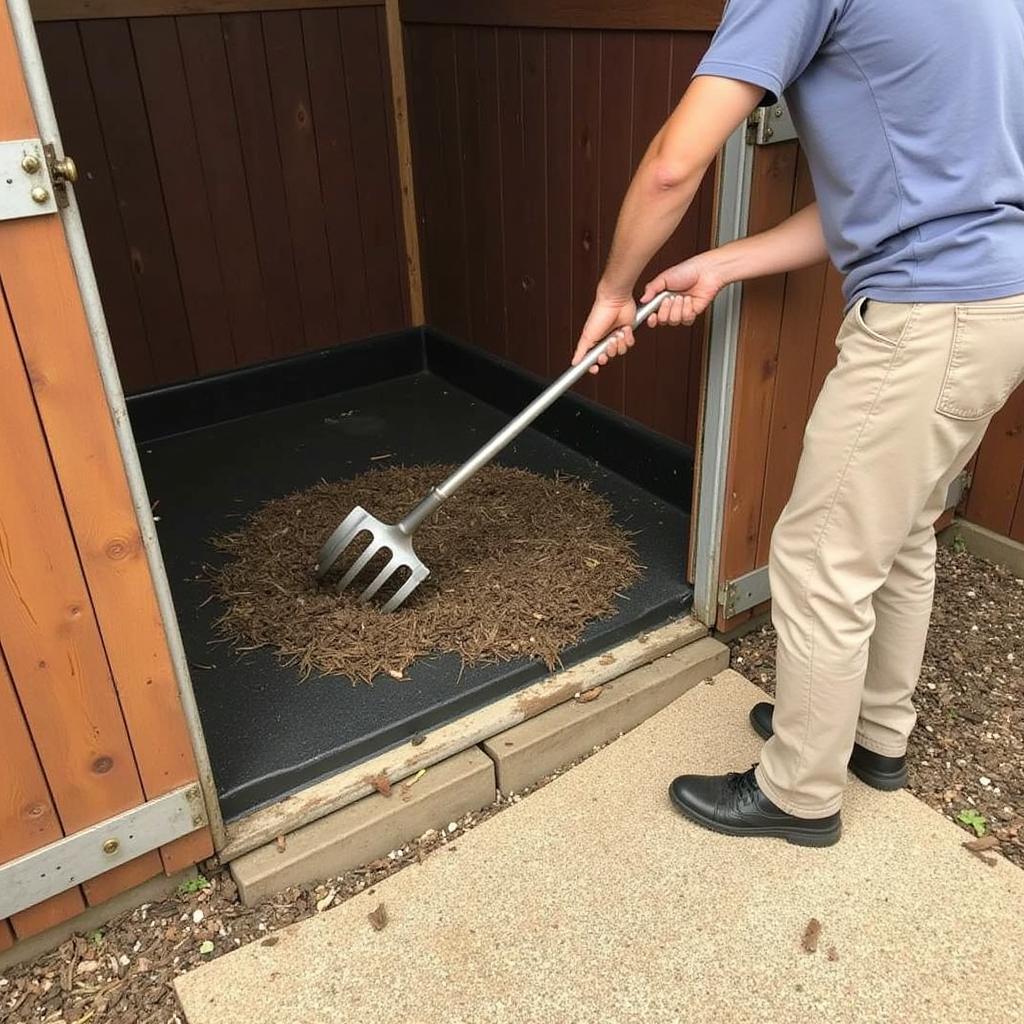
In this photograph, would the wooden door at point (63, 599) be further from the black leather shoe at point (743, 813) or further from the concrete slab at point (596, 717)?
the black leather shoe at point (743, 813)

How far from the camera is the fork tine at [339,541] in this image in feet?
7.58

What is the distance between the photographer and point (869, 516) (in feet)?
5.23

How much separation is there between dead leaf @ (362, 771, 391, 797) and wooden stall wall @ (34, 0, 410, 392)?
79.5 inches

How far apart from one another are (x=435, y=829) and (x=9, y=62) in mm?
1577

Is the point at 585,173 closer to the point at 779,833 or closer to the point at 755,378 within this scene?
the point at 755,378

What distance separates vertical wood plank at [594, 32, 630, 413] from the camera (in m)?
2.59

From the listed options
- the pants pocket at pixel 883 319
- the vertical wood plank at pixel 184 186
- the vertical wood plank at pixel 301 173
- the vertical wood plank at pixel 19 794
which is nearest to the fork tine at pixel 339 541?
the vertical wood plank at pixel 19 794

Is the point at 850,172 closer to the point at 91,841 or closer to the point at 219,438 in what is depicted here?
the point at 91,841

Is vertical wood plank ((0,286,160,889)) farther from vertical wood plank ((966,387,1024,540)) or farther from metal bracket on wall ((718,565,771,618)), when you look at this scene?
vertical wood plank ((966,387,1024,540))

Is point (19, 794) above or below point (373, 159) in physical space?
below

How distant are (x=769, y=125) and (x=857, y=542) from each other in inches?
32.9

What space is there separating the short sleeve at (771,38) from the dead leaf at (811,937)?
4.65ft

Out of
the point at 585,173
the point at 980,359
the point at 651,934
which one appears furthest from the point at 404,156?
the point at 651,934

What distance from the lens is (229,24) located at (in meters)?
3.13
